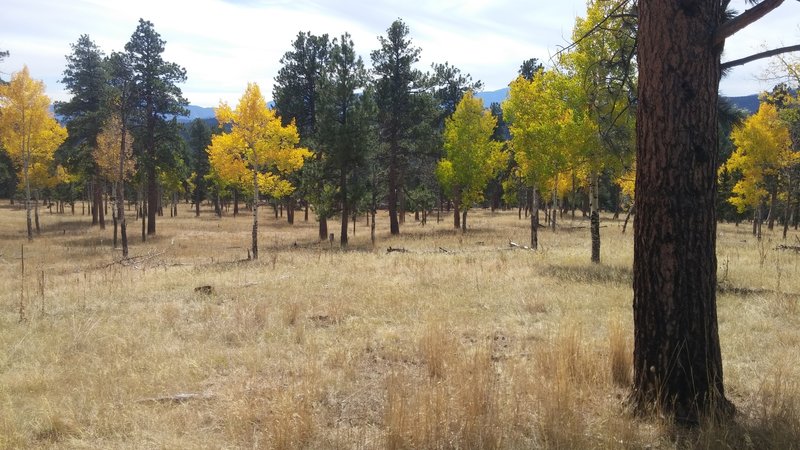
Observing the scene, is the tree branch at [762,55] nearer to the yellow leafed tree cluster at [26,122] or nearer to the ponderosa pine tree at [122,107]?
the ponderosa pine tree at [122,107]

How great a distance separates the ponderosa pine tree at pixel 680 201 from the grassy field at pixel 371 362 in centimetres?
41

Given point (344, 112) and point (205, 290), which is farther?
point (344, 112)

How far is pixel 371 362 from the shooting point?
608cm

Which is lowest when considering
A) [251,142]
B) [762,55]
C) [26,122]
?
[762,55]

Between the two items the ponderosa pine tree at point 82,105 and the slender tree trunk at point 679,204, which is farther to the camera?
the ponderosa pine tree at point 82,105

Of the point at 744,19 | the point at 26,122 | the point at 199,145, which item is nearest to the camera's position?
the point at 744,19

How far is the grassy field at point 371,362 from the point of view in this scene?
12.0 feet

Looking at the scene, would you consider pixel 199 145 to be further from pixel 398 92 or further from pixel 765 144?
pixel 765 144

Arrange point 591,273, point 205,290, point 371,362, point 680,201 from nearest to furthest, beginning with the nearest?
point 680,201
point 371,362
point 205,290
point 591,273

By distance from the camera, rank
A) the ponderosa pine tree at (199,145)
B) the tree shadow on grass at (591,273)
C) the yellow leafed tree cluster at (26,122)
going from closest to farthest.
→ the tree shadow on grass at (591,273) → the yellow leafed tree cluster at (26,122) → the ponderosa pine tree at (199,145)

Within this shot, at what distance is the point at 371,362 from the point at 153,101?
31325 mm

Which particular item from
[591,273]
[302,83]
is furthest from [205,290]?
[302,83]

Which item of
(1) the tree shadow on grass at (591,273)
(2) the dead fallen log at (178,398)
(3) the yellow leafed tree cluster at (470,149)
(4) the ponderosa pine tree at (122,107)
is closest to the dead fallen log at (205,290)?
(2) the dead fallen log at (178,398)

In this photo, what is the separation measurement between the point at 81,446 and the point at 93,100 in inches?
1490
